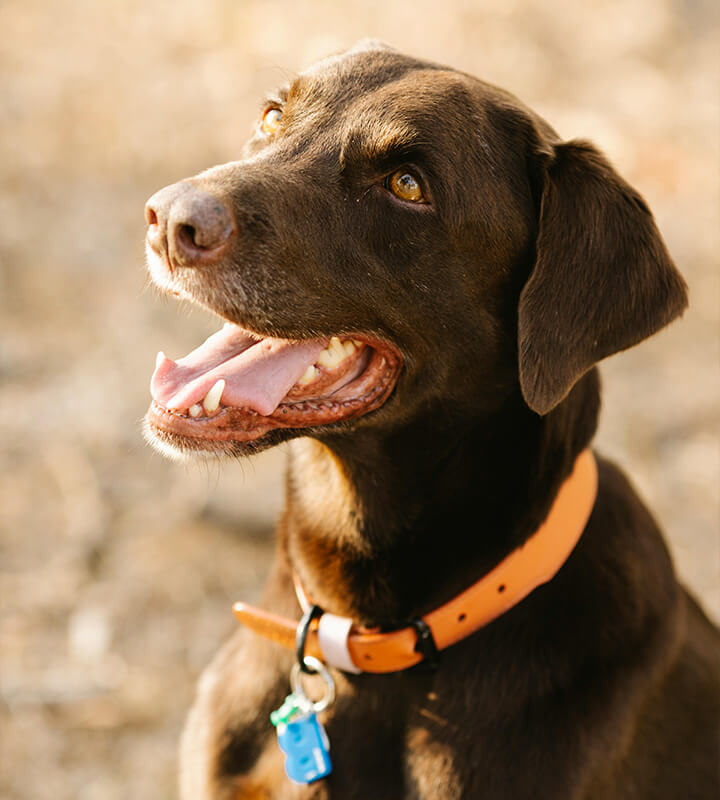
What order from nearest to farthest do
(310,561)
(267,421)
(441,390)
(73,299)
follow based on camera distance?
(267,421) < (441,390) < (310,561) < (73,299)

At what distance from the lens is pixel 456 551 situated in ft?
8.04

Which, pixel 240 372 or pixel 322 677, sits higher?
pixel 240 372

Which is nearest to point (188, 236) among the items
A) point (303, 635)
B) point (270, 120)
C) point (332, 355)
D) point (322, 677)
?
point (332, 355)

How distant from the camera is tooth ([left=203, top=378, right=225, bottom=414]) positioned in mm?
2238

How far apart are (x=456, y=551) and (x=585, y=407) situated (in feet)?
1.53

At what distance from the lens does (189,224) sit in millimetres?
2092

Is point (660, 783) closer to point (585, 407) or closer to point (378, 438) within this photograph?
point (585, 407)

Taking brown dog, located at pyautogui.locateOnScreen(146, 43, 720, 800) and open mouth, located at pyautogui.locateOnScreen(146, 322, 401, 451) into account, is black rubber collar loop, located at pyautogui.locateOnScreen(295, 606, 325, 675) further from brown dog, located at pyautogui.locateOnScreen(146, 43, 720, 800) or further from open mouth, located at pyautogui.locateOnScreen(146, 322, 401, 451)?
open mouth, located at pyautogui.locateOnScreen(146, 322, 401, 451)

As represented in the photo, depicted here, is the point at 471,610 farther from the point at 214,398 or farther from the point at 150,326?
the point at 150,326

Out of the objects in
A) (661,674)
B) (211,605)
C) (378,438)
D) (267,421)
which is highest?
(267,421)

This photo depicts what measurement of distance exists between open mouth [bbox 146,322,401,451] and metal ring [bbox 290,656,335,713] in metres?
0.60

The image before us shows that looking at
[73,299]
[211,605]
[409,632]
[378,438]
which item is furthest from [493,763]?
[73,299]

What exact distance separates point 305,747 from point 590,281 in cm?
122

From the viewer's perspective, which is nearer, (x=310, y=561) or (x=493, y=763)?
(x=493, y=763)
